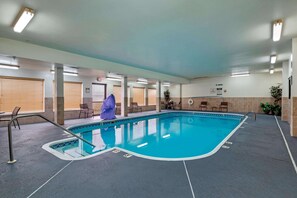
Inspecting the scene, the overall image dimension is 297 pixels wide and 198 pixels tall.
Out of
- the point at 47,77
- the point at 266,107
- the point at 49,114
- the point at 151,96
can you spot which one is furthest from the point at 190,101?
the point at 47,77

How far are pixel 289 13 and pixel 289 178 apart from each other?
2.99m

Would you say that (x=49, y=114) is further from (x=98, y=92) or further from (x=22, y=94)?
(x=98, y=92)

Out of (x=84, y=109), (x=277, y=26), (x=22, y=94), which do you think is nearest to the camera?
(x=277, y=26)

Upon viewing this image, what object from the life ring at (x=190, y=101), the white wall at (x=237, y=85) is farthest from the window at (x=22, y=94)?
the white wall at (x=237, y=85)

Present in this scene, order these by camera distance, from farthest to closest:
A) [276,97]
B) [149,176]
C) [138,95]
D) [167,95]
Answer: [167,95] < [138,95] < [276,97] < [149,176]

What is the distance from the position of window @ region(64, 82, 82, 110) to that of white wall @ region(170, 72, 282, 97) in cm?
880

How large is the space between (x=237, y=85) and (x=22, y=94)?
12.9 meters

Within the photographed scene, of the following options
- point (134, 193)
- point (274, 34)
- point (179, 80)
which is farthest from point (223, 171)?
point (179, 80)

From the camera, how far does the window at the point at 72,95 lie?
27.7ft

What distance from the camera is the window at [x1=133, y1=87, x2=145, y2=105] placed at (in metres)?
12.6

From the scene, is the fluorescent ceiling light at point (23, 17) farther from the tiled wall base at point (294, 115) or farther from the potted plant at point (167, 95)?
the potted plant at point (167, 95)

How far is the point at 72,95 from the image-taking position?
864 cm

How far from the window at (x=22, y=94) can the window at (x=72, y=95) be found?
3.98 ft

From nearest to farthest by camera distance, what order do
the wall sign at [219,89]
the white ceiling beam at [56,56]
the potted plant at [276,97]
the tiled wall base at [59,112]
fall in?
the white ceiling beam at [56,56] → the tiled wall base at [59,112] → the potted plant at [276,97] → the wall sign at [219,89]
